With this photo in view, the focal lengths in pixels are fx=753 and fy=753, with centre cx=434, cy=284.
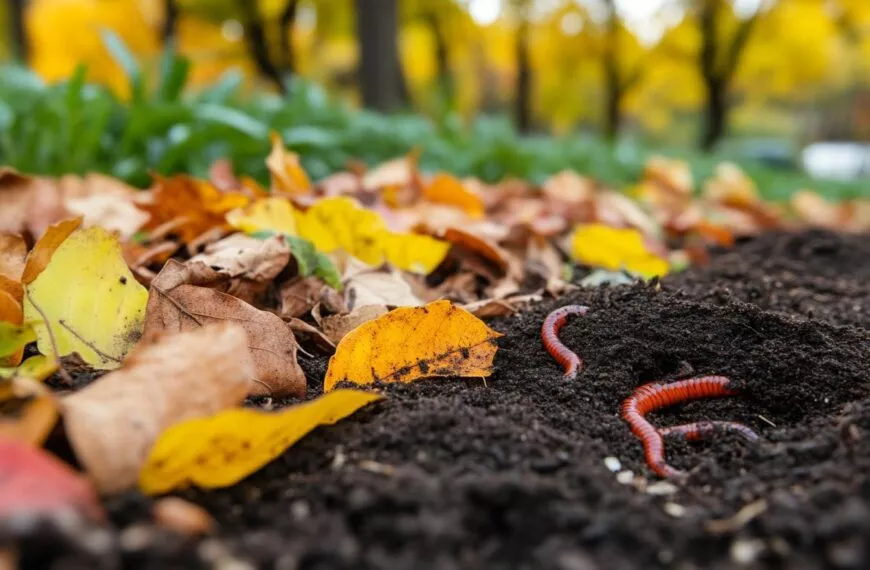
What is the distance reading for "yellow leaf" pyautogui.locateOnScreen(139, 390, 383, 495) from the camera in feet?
2.81

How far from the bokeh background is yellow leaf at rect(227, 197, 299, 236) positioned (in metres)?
1.13

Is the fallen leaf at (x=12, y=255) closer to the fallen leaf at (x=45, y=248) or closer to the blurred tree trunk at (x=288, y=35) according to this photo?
the fallen leaf at (x=45, y=248)

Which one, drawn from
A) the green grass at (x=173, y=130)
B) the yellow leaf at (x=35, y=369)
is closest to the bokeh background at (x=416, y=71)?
the green grass at (x=173, y=130)

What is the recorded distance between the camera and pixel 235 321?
1.32m

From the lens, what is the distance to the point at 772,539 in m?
0.83

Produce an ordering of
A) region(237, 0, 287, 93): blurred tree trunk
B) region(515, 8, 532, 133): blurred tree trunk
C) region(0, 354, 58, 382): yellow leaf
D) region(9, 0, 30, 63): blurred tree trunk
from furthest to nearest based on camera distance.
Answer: region(515, 8, 532, 133): blurred tree trunk < region(237, 0, 287, 93): blurred tree trunk < region(9, 0, 30, 63): blurred tree trunk < region(0, 354, 58, 382): yellow leaf

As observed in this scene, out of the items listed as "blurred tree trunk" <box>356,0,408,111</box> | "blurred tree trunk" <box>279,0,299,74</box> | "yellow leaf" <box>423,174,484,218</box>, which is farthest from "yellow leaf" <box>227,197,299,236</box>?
"blurred tree trunk" <box>279,0,299,74</box>

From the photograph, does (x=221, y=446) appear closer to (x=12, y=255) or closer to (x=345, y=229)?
(x=12, y=255)

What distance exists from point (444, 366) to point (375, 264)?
58 centimetres

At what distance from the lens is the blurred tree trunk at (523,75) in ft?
63.8

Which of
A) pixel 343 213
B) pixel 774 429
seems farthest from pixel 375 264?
pixel 774 429

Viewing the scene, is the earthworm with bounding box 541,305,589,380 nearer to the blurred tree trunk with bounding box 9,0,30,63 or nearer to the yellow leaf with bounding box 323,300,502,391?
the yellow leaf with bounding box 323,300,502,391

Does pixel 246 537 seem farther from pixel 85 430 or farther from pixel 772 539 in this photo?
pixel 772 539

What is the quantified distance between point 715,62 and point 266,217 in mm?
18955
